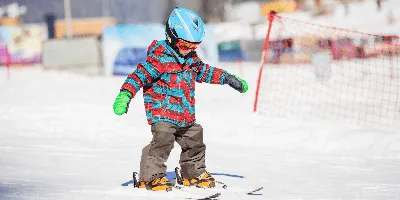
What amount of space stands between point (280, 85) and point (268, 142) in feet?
31.9

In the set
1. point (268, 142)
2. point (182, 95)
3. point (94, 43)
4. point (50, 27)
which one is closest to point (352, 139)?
point (268, 142)

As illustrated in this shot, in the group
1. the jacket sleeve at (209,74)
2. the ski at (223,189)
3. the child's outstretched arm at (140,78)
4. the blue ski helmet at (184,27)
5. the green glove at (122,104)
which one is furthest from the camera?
the jacket sleeve at (209,74)

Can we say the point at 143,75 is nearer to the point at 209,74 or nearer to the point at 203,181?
the point at 209,74

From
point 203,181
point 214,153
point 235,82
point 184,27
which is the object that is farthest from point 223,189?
point 214,153

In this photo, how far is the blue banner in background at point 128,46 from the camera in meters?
22.1

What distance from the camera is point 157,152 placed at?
179 inches

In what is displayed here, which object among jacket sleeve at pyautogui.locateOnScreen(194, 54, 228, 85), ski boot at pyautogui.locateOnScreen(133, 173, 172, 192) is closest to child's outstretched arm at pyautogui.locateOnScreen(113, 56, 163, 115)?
jacket sleeve at pyautogui.locateOnScreen(194, 54, 228, 85)

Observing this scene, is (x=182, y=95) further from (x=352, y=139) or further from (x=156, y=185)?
(x=352, y=139)

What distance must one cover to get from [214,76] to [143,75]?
27.3 inches

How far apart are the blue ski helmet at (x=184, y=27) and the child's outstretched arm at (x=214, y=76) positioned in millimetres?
305

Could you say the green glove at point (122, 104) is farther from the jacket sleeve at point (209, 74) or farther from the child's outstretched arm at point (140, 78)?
the jacket sleeve at point (209, 74)

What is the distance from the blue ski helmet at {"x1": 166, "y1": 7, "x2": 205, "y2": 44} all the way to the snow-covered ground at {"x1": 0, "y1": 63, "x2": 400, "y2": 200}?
1175 millimetres

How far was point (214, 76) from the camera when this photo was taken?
16.0 feet

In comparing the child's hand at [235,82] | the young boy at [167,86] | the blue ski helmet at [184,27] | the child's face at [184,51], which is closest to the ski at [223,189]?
the young boy at [167,86]
